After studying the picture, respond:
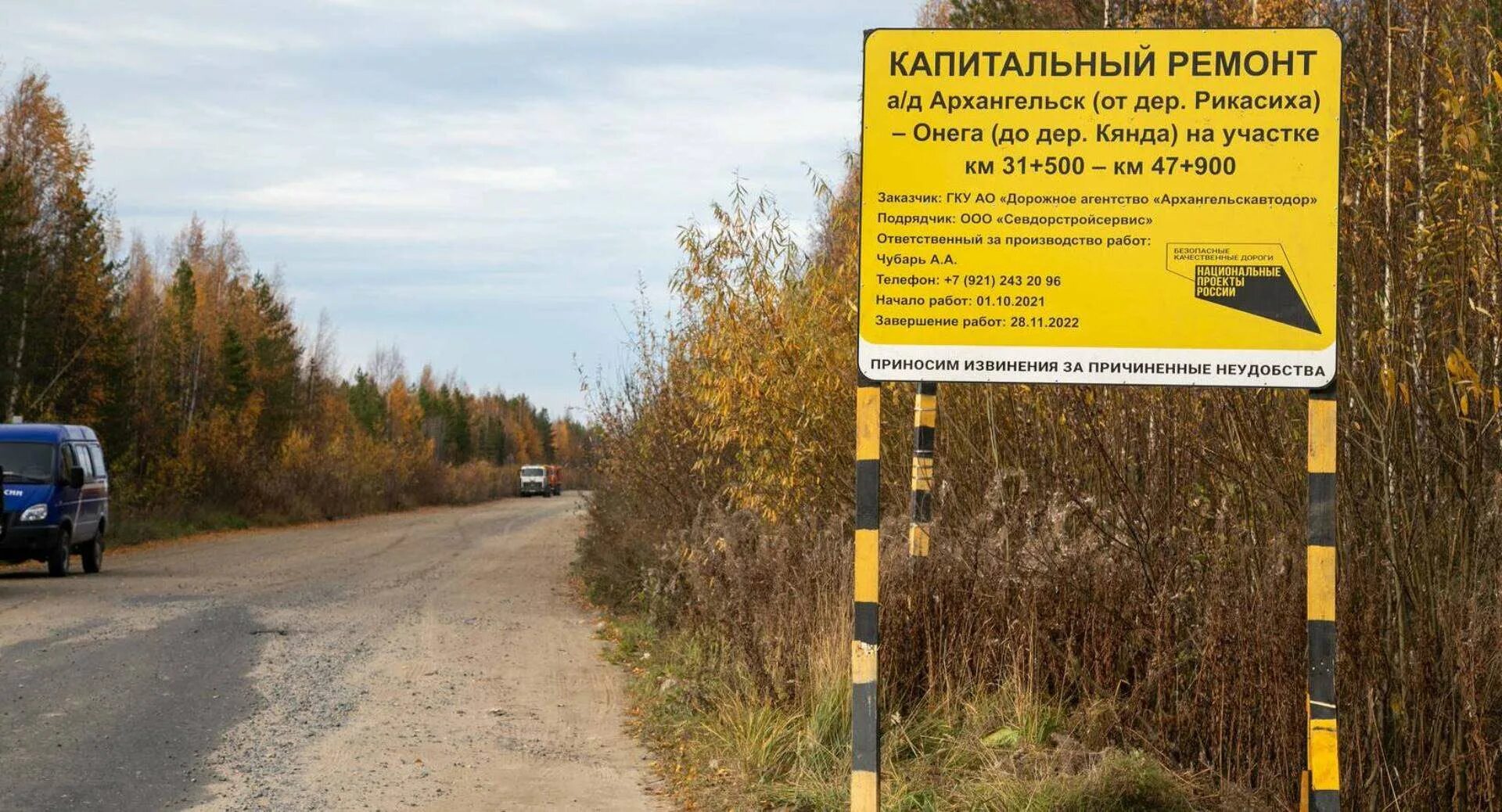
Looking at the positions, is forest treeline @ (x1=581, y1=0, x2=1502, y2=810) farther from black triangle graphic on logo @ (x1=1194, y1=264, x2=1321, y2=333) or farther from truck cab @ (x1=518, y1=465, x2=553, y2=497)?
truck cab @ (x1=518, y1=465, x2=553, y2=497)

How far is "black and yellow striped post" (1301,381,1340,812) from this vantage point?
5.12 m

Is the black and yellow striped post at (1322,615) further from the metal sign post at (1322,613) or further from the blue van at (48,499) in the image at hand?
the blue van at (48,499)

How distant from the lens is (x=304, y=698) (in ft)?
34.7

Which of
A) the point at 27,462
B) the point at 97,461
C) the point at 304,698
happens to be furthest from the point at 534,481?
Result: the point at 304,698

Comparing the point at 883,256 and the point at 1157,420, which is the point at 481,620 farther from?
the point at 883,256

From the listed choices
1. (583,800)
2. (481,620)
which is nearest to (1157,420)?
(583,800)

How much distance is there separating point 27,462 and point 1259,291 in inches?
794

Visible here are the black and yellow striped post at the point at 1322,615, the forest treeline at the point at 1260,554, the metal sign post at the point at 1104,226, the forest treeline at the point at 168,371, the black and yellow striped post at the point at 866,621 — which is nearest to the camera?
the black and yellow striped post at the point at 1322,615

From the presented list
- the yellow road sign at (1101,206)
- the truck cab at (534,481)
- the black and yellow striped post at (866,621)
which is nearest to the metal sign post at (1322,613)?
the yellow road sign at (1101,206)

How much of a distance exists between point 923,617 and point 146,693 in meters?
6.06

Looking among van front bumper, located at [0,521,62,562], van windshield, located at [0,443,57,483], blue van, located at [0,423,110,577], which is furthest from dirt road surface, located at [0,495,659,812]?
van windshield, located at [0,443,57,483]

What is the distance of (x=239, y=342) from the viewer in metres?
57.8

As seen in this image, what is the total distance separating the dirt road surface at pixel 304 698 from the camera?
7.76m

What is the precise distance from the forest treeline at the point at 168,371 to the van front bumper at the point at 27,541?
25.1 feet
